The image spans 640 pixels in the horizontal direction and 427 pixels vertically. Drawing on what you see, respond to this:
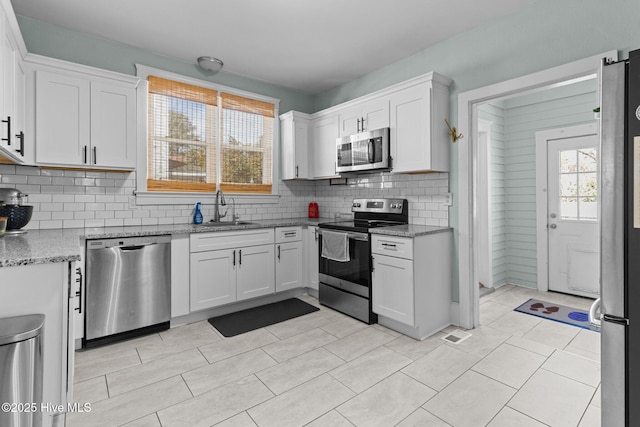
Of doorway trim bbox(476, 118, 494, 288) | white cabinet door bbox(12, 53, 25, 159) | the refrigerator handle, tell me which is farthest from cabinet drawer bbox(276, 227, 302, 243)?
the refrigerator handle

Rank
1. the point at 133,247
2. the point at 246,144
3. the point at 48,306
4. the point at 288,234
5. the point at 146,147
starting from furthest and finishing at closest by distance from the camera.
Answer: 1. the point at 246,144
2. the point at 288,234
3. the point at 146,147
4. the point at 133,247
5. the point at 48,306

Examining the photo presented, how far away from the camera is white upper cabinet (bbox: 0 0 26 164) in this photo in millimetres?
1935

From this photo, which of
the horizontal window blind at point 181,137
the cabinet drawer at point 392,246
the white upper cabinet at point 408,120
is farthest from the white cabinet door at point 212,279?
the white upper cabinet at point 408,120

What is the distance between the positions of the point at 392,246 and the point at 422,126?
1138 mm

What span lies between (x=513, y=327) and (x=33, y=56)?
4.64 meters

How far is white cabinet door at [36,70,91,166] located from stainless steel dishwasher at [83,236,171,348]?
794 millimetres

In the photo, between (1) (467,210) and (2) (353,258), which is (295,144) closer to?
(2) (353,258)

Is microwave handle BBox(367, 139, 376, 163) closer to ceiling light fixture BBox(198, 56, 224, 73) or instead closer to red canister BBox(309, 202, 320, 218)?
red canister BBox(309, 202, 320, 218)

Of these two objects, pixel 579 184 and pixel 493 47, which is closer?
pixel 493 47

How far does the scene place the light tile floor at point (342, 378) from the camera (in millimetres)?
1810

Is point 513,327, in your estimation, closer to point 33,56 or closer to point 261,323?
point 261,323

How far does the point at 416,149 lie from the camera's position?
10.1ft

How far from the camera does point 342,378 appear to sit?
2191 mm

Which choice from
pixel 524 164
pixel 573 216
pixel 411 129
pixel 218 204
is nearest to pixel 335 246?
pixel 411 129
